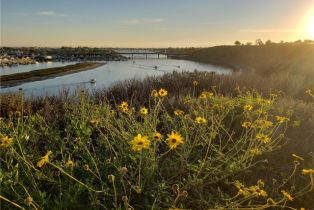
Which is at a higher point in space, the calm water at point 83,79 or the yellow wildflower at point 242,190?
the yellow wildflower at point 242,190

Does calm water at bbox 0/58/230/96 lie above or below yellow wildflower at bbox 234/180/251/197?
below

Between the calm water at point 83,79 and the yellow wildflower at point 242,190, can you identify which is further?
the calm water at point 83,79

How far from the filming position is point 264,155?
5.26 metres

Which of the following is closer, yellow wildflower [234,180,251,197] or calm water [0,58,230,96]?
yellow wildflower [234,180,251,197]

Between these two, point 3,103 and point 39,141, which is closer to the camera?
point 39,141

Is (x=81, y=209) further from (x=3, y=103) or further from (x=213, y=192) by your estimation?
(x=3, y=103)

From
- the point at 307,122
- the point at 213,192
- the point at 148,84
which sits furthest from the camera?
the point at 148,84

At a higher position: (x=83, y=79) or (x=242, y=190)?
(x=242, y=190)

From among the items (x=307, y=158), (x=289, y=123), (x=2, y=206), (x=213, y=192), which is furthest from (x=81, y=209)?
(x=289, y=123)

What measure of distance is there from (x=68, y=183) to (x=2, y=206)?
668 millimetres

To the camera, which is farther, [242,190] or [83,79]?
[83,79]

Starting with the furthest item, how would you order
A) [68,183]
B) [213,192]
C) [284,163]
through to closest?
[284,163]
[213,192]
[68,183]

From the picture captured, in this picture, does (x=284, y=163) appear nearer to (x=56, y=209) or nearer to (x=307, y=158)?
(x=307, y=158)

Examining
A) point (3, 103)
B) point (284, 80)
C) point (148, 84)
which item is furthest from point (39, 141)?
point (284, 80)
